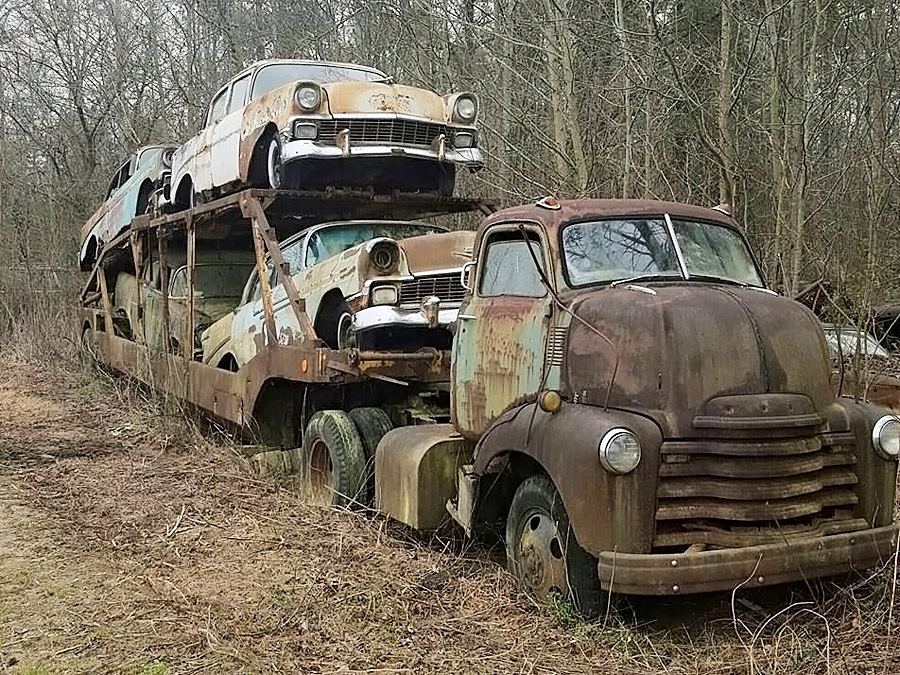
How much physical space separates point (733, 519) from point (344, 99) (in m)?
5.65

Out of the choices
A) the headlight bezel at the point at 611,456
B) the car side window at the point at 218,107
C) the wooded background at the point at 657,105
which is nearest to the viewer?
the headlight bezel at the point at 611,456

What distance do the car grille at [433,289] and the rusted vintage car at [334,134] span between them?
70.9 inches

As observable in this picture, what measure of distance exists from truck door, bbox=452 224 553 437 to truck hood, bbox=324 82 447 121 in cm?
320

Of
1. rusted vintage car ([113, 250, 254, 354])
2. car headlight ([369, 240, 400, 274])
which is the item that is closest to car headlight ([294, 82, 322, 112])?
car headlight ([369, 240, 400, 274])

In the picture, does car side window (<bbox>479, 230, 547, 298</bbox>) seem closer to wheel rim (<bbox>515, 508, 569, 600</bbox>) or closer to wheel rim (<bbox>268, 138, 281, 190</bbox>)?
wheel rim (<bbox>515, 508, 569, 600</bbox>)

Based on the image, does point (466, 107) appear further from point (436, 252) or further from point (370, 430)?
point (370, 430)

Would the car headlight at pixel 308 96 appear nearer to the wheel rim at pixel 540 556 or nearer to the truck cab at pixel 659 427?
the truck cab at pixel 659 427

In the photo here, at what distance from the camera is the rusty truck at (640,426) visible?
4.51 m

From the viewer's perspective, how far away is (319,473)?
769cm

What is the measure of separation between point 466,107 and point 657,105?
3.92 metres

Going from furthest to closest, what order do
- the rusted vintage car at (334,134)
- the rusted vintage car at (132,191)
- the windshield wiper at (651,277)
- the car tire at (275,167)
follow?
1. the rusted vintage car at (132,191)
2. the car tire at (275,167)
3. the rusted vintage car at (334,134)
4. the windshield wiper at (651,277)

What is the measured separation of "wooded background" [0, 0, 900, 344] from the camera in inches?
385

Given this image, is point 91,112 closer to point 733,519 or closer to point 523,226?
point 523,226

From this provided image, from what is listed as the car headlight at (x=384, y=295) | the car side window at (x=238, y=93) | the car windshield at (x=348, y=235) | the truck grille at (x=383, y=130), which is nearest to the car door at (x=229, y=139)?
the car side window at (x=238, y=93)
